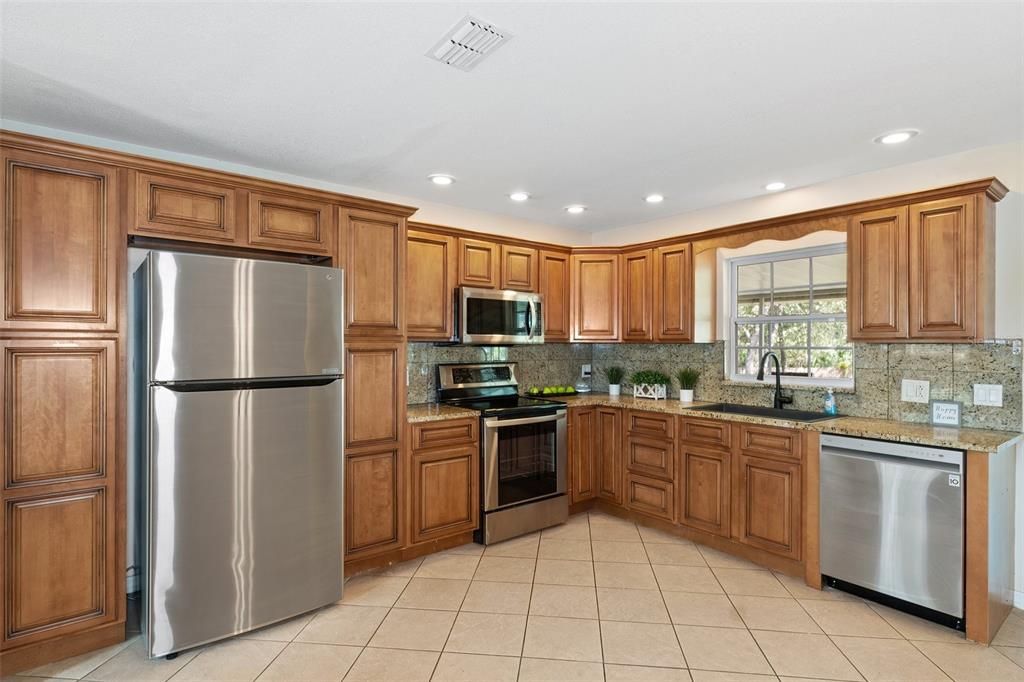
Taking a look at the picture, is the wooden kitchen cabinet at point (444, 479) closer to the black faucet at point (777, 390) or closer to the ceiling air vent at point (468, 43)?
the black faucet at point (777, 390)

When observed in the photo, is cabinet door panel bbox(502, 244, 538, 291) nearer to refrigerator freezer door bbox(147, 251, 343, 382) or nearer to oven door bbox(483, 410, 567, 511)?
oven door bbox(483, 410, 567, 511)

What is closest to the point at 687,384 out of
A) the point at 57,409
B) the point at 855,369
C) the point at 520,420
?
the point at 855,369

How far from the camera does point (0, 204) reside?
2291 mm

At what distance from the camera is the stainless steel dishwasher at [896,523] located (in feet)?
8.85

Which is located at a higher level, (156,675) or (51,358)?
(51,358)

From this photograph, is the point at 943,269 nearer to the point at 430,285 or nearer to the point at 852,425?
the point at 852,425

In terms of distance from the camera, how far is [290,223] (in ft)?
9.88

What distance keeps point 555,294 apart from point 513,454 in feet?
4.82

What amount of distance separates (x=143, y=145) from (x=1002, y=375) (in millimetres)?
4749

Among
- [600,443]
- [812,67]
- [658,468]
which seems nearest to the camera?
[812,67]

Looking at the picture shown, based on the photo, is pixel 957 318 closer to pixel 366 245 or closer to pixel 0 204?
pixel 366 245

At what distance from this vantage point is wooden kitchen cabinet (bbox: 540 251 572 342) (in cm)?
467

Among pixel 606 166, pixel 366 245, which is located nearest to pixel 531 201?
pixel 606 166

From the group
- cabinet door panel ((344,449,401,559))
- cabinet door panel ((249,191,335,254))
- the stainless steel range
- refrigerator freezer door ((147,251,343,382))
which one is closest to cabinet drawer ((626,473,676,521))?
the stainless steel range
